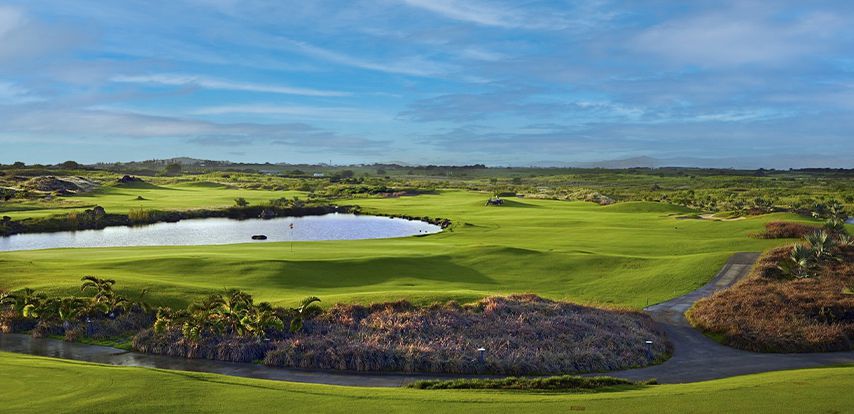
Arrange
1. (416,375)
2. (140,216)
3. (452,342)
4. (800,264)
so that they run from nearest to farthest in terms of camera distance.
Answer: (416,375) < (452,342) < (800,264) < (140,216)

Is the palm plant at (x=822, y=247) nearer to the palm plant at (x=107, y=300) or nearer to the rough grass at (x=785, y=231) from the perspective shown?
the rough grass at (x=785, y=231)

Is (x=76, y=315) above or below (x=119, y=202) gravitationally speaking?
below

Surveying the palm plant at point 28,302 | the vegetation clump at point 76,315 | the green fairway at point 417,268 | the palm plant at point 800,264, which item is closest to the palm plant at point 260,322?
the green fairway at point 417,268

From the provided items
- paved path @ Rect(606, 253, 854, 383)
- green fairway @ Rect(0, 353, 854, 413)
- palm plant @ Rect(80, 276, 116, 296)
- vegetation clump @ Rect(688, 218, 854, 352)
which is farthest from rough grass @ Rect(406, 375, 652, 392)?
palm plant @ Rect(80, 276, 116, 296)

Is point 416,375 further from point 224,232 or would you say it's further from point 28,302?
point 224,232

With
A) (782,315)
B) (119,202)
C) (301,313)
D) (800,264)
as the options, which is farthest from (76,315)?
(119,202)

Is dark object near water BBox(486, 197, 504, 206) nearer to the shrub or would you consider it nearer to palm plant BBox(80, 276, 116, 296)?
the shrub

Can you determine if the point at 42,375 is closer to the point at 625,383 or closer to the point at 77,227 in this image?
the point at 625,383
